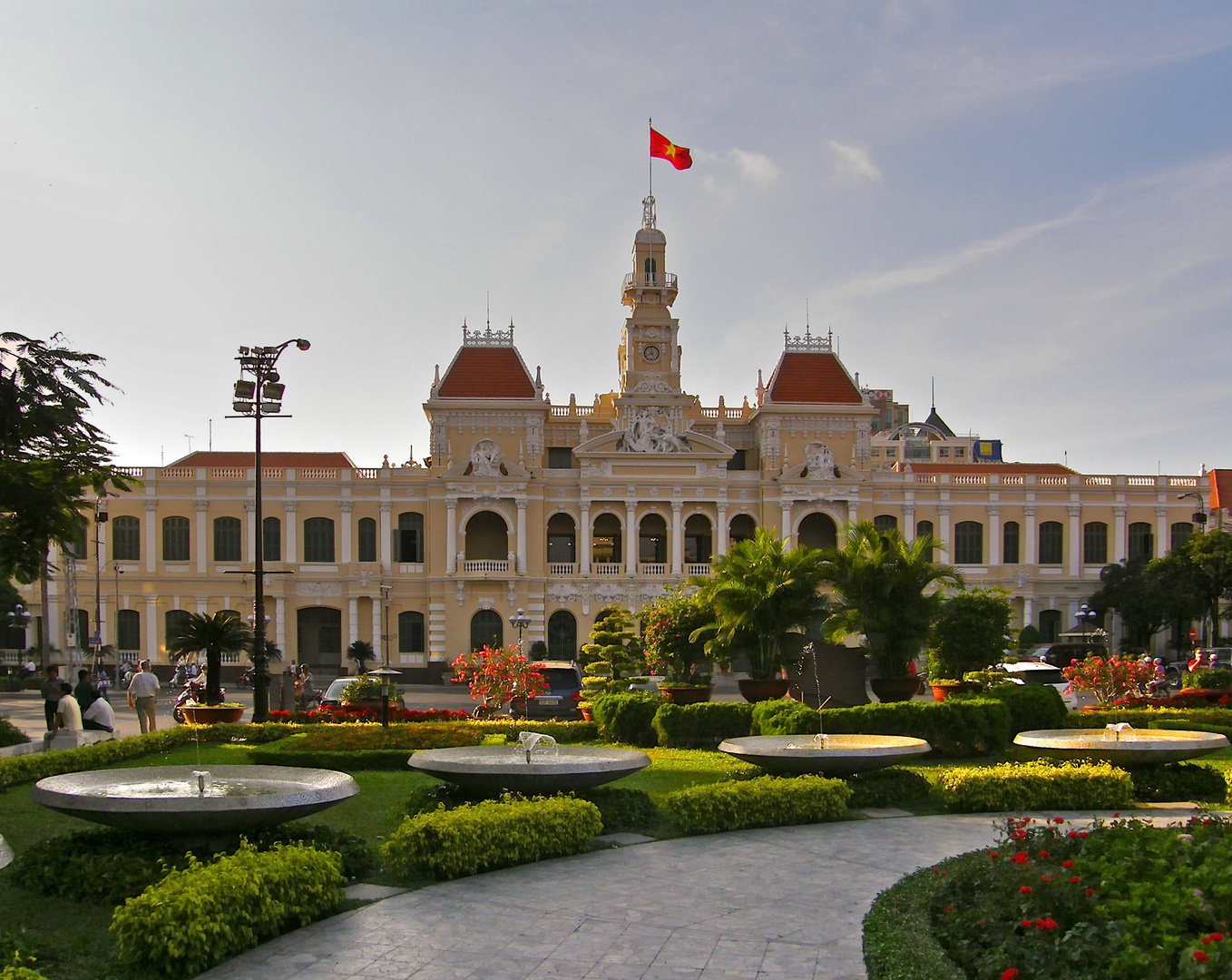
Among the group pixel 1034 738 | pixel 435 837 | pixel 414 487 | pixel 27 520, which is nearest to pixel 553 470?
pixel 414 487

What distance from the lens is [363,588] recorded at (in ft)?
155

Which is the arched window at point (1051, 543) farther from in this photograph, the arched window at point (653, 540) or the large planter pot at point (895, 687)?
the large planter pot at point (895, 687)

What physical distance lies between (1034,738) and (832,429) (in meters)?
37.3

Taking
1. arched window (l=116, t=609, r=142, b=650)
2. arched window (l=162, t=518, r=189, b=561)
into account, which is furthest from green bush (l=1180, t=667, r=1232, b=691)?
arched window (l=116, t=609, r=142, b=650)

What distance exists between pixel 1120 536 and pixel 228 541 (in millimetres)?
38661

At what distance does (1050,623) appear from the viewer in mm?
50312

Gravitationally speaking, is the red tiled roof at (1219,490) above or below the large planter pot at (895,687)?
above

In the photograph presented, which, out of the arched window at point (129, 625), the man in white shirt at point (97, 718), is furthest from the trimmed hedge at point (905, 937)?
the arched window at point (129, 625)

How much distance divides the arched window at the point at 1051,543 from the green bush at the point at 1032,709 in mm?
35696

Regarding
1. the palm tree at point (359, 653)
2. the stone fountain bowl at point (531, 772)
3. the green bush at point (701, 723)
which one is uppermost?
the stone fountain bowl at point (531, 772)

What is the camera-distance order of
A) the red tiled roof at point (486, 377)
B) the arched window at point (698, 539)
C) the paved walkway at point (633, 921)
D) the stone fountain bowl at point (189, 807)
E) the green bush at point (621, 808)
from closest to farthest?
the paved walkway at point (633, 921)
the stone fountain bowl at point (189, 807)
the green bush at point (621, 808)
the red tiled roof at point (486, 377)
the arched window at point (698, 539)

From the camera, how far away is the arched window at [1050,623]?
50.0 meters

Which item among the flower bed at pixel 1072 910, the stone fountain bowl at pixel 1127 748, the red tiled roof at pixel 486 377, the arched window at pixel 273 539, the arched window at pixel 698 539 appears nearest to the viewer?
the flower bed at pixel 1072 910

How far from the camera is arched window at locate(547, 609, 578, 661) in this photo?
156 ft
